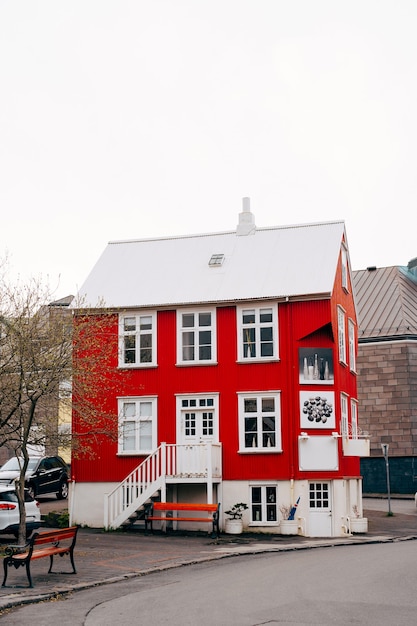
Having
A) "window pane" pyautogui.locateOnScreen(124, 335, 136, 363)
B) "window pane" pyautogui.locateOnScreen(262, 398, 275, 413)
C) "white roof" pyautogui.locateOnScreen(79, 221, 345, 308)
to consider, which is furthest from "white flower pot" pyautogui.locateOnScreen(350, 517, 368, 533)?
"window pane" pyautogui.locateOnScreen(124, 335, 136, 363)

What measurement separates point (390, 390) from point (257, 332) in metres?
22.1

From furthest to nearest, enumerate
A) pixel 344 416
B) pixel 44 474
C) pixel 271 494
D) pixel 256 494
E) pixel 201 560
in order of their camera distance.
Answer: pixel 44 474 → pixel 344 416 → pixel 256 494 → pixel 271 494 → pixel 201 560

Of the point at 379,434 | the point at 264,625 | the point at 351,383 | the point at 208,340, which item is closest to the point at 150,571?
the point at 264,625

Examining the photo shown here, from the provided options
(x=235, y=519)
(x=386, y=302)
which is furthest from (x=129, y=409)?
(x=386, y=302)

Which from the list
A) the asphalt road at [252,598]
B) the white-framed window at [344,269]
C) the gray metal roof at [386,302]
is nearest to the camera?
the asphalt road at [252,598]

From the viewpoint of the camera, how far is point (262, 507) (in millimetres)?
28125

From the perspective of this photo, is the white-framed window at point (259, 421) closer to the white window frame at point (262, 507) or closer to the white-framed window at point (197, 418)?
the white-framed window at point (197, 418)

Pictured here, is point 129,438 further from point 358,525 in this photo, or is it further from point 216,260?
point 358,525

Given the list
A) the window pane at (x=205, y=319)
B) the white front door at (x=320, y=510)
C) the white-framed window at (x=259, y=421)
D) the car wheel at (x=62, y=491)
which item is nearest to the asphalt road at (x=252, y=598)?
the white front door at (x=320, y=510)

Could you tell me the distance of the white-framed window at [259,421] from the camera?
28.4 metres

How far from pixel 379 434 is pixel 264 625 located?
39.1 meters

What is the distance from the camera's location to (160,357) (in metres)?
30.1

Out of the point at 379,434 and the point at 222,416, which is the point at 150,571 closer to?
the point at 222,416

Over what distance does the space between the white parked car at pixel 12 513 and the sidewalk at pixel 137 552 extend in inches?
57.4
